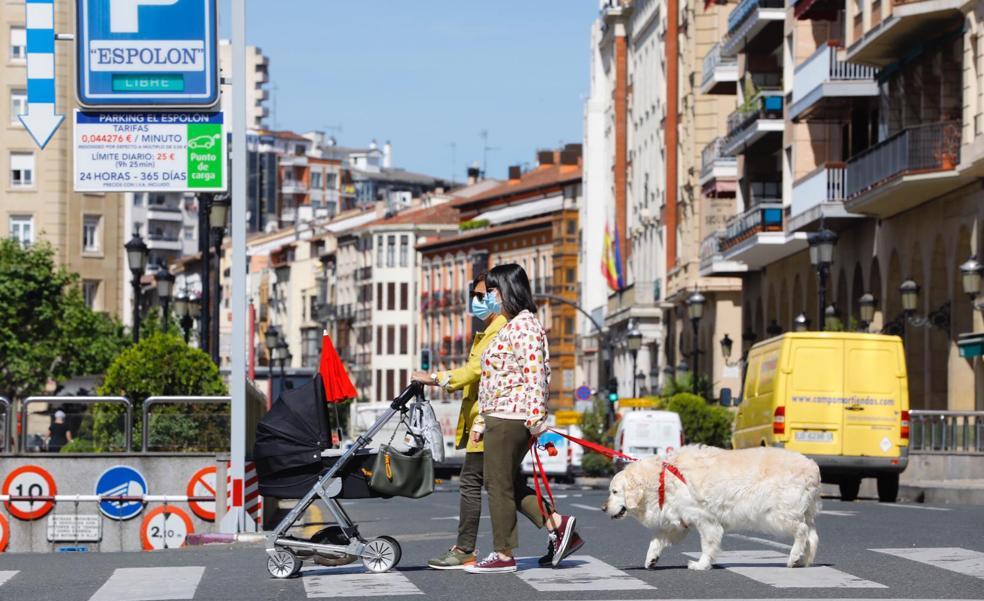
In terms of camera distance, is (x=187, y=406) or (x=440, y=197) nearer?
(x=187, y=406)

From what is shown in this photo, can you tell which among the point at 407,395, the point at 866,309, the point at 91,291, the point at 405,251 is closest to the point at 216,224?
the point at 866,309

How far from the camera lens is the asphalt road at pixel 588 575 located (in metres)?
12.4

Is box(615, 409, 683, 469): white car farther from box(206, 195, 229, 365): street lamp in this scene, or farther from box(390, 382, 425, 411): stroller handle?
box(390, 382, 425, 411): stroller handle

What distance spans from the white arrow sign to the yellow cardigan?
9.91 meters

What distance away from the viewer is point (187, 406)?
2738cm

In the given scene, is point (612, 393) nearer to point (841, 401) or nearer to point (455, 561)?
point (841, 401)

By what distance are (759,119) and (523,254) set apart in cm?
7951

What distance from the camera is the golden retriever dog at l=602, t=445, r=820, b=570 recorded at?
13906 mm

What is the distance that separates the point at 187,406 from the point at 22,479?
241 centimetres

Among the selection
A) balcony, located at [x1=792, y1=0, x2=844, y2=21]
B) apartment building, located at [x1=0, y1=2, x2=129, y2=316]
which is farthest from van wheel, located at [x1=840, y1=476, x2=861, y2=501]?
apartment building, located at [x1=0, y1=2, x2=129, y2=316]

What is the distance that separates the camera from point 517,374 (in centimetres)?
1359

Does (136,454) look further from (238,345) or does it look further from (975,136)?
(975,136)

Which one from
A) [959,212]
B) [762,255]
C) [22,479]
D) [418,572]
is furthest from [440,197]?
[418,572]

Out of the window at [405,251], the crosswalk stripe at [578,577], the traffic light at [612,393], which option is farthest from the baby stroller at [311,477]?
the window at [405,251]
